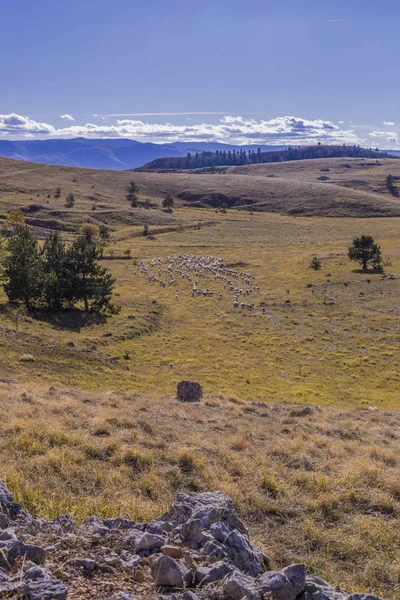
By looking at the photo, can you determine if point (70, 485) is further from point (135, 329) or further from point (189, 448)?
point (135, 329)

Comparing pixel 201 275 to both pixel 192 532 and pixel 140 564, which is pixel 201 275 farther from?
pixel 140 564

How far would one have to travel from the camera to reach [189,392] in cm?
2286

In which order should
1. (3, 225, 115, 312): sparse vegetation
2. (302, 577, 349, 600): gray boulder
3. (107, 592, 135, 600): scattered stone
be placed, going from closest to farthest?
(107, 592, 135, 600): scattered stone
(302, 577, 349, 600): gray boulder
(3, 225, 115, 312): sparse vegetation

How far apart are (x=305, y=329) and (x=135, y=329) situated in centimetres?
1968

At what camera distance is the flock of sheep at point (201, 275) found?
210ft

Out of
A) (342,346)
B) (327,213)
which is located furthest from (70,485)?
(327,213)

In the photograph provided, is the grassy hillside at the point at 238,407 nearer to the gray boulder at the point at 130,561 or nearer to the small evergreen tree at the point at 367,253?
the gray boulder at the point at 130,561

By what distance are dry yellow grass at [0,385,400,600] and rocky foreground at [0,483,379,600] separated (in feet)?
5.15

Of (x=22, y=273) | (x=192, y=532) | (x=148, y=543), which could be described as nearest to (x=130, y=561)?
(x=148, y=543)

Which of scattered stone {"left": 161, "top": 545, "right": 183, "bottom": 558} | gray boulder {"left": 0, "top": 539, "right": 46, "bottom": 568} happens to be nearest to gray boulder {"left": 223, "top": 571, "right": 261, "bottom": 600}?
scattered stone {"left": 161, "top": 545, "right": 183, "bottom": 558}

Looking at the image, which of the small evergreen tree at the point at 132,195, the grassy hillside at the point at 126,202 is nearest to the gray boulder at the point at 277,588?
the grassy hillside at the point at 126,202

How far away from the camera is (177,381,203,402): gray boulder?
2255cm

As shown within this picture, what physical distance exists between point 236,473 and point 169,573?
6070mm

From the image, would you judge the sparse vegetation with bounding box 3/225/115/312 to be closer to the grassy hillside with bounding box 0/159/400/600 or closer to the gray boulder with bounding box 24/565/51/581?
the grassy hillside with bounding box 0/159/400/600
